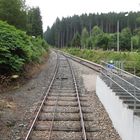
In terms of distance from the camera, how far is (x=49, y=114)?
51.7ft

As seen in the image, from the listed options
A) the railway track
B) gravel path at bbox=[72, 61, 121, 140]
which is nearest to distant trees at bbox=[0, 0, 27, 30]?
gravel path at bbox=[72, 61, 121, 140]

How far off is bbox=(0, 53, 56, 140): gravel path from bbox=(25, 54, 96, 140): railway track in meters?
0.46

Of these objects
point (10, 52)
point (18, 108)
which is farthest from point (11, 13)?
point (18, 108)

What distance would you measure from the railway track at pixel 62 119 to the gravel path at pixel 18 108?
0.46 meters

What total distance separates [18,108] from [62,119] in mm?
3010

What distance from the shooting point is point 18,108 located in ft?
56.7

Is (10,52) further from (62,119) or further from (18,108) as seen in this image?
(62,119)

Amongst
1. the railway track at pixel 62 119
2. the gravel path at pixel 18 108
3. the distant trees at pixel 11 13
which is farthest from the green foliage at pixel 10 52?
the distant trees at pixel 11 13

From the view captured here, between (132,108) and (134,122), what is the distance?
3.50 feet

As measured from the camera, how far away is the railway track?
12.7 m

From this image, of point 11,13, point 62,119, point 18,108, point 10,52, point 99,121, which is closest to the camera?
point 99,121

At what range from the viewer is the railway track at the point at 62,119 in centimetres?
1269

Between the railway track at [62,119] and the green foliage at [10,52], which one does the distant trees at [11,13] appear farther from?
the railway track at [62,119]

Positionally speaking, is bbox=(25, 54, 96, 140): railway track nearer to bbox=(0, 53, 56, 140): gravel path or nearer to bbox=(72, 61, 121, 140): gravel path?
bbox=(72, 61, 121, 140): gravel path
